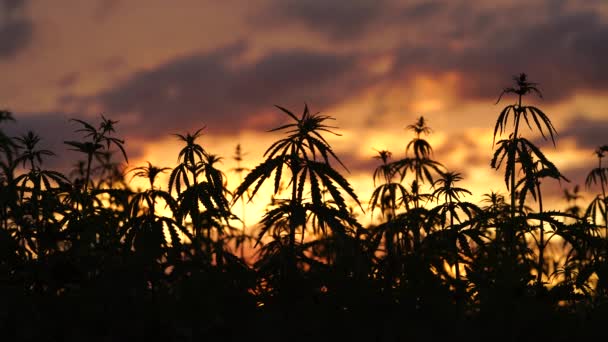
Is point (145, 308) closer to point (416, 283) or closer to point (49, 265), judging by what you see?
point (49, 265)

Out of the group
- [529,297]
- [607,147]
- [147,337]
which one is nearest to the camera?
[147,337]

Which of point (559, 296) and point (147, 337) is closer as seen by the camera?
point (147, 337)

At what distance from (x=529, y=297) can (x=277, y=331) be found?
440 cm

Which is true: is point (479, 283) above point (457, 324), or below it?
above

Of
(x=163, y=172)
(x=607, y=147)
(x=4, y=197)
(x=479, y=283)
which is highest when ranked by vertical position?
(x=607, y=147)

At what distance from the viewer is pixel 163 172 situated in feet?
41.2

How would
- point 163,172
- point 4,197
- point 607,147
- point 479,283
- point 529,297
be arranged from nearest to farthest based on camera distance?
point 4,197 < point 529,297 < point 479,283 < point 163,172 < point 607,147

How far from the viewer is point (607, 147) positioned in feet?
54.5

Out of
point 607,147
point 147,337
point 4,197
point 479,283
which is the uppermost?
point 607,147

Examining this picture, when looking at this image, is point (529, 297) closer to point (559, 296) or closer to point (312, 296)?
point (559, 296)

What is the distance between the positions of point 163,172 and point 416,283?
5307mm

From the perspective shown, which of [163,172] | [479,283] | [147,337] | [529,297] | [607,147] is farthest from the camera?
[607,147]

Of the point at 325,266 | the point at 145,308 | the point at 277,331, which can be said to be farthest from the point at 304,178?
the point at 145,308

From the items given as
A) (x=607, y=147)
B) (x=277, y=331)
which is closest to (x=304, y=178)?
(x=277, y=331)
